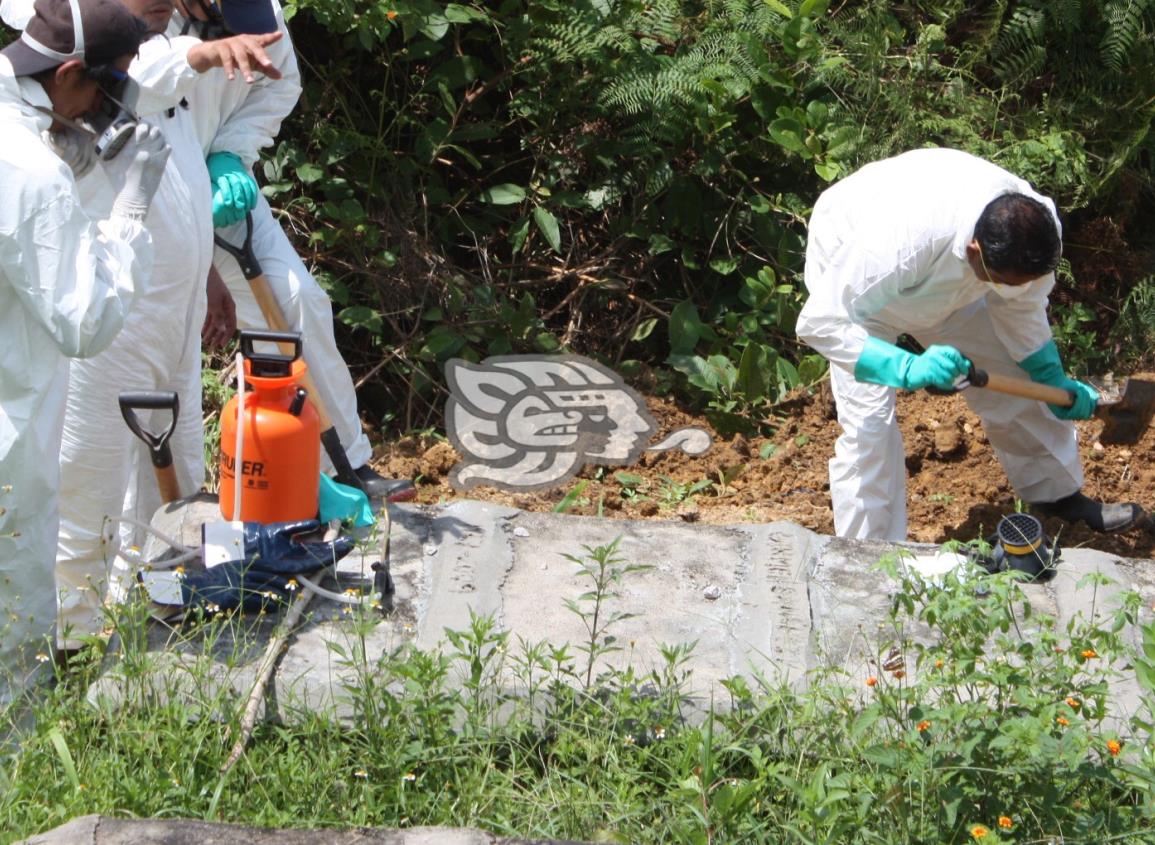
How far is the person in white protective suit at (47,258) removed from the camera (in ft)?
9.32

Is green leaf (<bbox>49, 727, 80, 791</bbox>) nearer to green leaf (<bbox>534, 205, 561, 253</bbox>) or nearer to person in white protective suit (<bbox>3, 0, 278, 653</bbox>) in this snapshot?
person in white protective suit (<bbox>3, 0, 278, 653</bbox>)

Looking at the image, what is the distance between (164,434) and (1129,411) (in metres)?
3.41

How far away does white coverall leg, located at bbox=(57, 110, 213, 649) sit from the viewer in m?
3.71

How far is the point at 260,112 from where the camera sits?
4359 mm

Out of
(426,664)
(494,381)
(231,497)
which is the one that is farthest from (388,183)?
(426,664)

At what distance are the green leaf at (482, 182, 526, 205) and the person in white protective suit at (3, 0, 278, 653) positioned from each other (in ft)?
7.92

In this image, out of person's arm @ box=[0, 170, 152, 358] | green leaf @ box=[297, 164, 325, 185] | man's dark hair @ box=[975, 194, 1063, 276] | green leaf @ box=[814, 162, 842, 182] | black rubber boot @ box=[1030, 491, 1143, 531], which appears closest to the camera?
person's arm @ box=[0, 170, 152, 358]

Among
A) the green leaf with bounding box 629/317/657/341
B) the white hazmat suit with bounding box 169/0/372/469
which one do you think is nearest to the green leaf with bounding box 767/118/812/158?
the green leaf with bounding box 629/317/657/341

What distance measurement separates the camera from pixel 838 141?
236 inches

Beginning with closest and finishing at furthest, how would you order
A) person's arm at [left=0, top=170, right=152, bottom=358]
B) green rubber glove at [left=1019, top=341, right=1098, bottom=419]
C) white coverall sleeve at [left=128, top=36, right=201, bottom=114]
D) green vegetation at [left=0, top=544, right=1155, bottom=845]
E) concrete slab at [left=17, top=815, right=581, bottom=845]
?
concrete slab at [left=17, top=815, right=581, bottom=845], green vegetation at [left=0, top=544, right=1155, bottom=845], person's arm at [left=0, top=170, right=152, bottom=358], white coverall sleeve at [left=128, top=36, right=201, bottom=114], green rubber glove at [left=1019, top=341, right=1098, bottom=419]

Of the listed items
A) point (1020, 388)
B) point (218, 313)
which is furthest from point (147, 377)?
point (1020, 388)

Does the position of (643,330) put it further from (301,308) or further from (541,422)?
(301,308)

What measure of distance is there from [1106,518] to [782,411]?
4.82 ft

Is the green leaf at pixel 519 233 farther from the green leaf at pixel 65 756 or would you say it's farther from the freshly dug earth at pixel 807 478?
the green leaf at pixel 65 756
